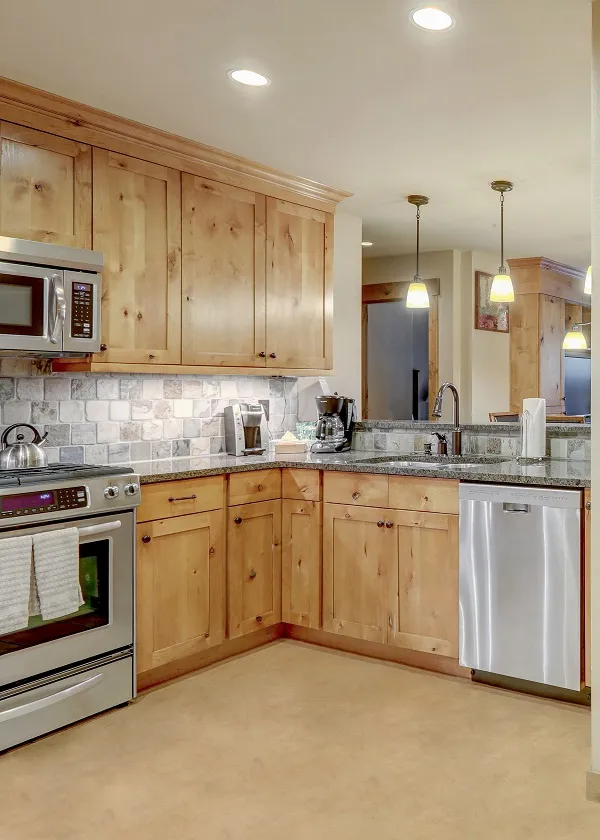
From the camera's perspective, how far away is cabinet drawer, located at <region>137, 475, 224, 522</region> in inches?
126

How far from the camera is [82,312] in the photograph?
124 inches

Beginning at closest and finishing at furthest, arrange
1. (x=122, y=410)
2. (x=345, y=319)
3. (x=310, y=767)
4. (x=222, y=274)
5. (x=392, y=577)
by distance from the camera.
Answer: (x=310, y=767) → (x=392, y=577) → (x=122, y=410) → (x=222, y=274) → (x=345, y=319)

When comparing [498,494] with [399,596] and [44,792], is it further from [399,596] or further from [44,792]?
[44,792]

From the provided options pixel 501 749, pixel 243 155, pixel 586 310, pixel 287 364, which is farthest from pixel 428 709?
pixel 586 310

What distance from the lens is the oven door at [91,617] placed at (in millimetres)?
2703

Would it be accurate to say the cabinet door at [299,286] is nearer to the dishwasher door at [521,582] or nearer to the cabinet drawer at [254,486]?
the cabinet drawer at [254,486]

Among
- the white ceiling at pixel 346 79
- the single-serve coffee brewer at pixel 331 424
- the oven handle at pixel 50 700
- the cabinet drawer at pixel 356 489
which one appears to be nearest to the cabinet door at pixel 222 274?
the white ceiling at pixel 346 79

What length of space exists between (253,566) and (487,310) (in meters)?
3.18

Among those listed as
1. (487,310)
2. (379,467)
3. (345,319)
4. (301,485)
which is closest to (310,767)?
(379,467)

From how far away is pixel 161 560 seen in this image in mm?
3279

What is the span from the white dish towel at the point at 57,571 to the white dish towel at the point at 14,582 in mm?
47

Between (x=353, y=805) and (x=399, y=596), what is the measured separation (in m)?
1.28

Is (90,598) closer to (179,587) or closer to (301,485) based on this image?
(179,587)

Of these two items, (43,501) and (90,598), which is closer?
(43,501)
